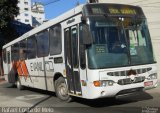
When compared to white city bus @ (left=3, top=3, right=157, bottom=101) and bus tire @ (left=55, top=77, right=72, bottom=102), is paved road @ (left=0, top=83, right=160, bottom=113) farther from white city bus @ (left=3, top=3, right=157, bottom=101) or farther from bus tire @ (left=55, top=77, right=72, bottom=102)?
white city bus @ (left=3, top=3, right=157, bottom=101)

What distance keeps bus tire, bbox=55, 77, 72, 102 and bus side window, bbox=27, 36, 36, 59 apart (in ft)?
10.2

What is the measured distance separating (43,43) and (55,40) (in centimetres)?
146

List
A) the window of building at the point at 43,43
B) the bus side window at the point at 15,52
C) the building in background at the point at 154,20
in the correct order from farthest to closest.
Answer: the bus side window at the point at 15,52 → the building in background at the point at 154,20 → the window of building at the point at 43,43

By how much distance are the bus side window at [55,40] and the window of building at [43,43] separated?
49cm

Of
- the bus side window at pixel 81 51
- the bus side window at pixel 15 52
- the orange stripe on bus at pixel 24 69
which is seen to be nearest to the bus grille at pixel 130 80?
the bus side window at pixel 81 51

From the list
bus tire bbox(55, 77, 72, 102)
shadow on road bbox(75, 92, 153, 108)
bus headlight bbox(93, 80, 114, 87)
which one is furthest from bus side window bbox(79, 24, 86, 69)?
bus tire bbox(55, 77, 72, 102)

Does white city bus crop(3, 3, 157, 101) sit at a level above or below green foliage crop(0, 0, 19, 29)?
below

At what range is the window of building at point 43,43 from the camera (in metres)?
14.3

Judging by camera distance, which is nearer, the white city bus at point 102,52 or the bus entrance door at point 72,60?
the white city bus at point 102,52

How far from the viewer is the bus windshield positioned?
35.0ft

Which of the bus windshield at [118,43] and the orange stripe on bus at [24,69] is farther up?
the bus windshield at [118,43]

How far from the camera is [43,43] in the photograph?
48.3ft

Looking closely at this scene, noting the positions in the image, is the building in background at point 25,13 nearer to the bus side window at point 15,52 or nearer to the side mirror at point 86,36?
the bus side window at point 15,52

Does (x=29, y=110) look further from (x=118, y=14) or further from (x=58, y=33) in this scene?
(x=118, y=14)
